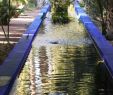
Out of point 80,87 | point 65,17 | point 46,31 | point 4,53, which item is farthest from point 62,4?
point 80,87

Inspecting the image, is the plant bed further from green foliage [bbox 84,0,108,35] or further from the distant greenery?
the distant greenery

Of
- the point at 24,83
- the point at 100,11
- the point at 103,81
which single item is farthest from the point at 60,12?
the point at 24,83

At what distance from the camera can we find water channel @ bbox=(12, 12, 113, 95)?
7.90 metres

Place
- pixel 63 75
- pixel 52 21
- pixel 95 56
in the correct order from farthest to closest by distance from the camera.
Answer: pixel 52 21, pixel 95 56, pixel 63 75

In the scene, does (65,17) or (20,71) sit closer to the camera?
(20,71)

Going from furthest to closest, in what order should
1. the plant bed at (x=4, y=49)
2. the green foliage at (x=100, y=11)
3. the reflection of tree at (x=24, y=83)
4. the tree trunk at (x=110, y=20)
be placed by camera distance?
1. the tree trunk at (x=110, y=20)
2. the green foliage at (x=100, y=11)
3. the plant bed at (x=4, y=49)
4. the reflection of tree at (x=24, y=83)

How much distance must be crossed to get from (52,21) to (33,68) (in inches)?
505

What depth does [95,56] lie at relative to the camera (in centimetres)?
1145

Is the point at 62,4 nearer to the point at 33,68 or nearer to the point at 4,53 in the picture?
the point at 4,53

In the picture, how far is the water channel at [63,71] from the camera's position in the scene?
7901mm

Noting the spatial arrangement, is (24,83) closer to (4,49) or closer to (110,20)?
(4,49)

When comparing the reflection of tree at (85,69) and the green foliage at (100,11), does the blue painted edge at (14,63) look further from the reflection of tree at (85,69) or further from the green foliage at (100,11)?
the green foliage at (100,11)

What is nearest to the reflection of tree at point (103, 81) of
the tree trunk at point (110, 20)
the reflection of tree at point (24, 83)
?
the reflection of tree at point (24, 83)

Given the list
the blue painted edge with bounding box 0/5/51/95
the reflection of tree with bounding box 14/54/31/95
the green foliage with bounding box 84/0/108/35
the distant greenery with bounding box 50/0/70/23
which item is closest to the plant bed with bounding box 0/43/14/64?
the blue painted edge with bounding box 0/5/51/95
